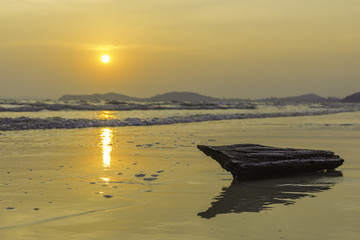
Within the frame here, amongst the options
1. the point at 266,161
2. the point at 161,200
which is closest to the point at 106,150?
the point at 266,161

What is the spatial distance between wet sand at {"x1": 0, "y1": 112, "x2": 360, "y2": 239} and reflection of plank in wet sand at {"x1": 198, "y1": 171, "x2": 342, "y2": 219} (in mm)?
14

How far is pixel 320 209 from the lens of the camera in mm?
6207

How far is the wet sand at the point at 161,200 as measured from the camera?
5.23 meters

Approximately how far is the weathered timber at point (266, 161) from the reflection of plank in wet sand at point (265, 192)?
191 mm

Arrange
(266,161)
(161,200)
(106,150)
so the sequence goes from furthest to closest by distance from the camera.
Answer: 1. (106,150)
2. (266,161)
3. (161,200)

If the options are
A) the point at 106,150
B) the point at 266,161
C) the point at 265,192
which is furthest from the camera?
the point at 106,150

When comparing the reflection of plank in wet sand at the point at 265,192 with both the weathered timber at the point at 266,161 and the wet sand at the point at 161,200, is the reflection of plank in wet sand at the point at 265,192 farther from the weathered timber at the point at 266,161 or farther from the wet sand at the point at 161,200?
the weathered timber at the point at 266,161

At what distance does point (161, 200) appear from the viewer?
677 centimetres

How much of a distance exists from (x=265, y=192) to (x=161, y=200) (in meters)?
1.69

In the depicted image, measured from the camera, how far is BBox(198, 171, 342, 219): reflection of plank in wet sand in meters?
6.34

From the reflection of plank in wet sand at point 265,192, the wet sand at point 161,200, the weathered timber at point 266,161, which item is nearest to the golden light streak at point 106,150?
the wet sand at point 161,200

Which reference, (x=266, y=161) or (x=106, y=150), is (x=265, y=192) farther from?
(x=106, y=150)

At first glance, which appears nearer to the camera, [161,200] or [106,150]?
[161,200]

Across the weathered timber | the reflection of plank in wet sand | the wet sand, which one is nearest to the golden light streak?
the wet sand
